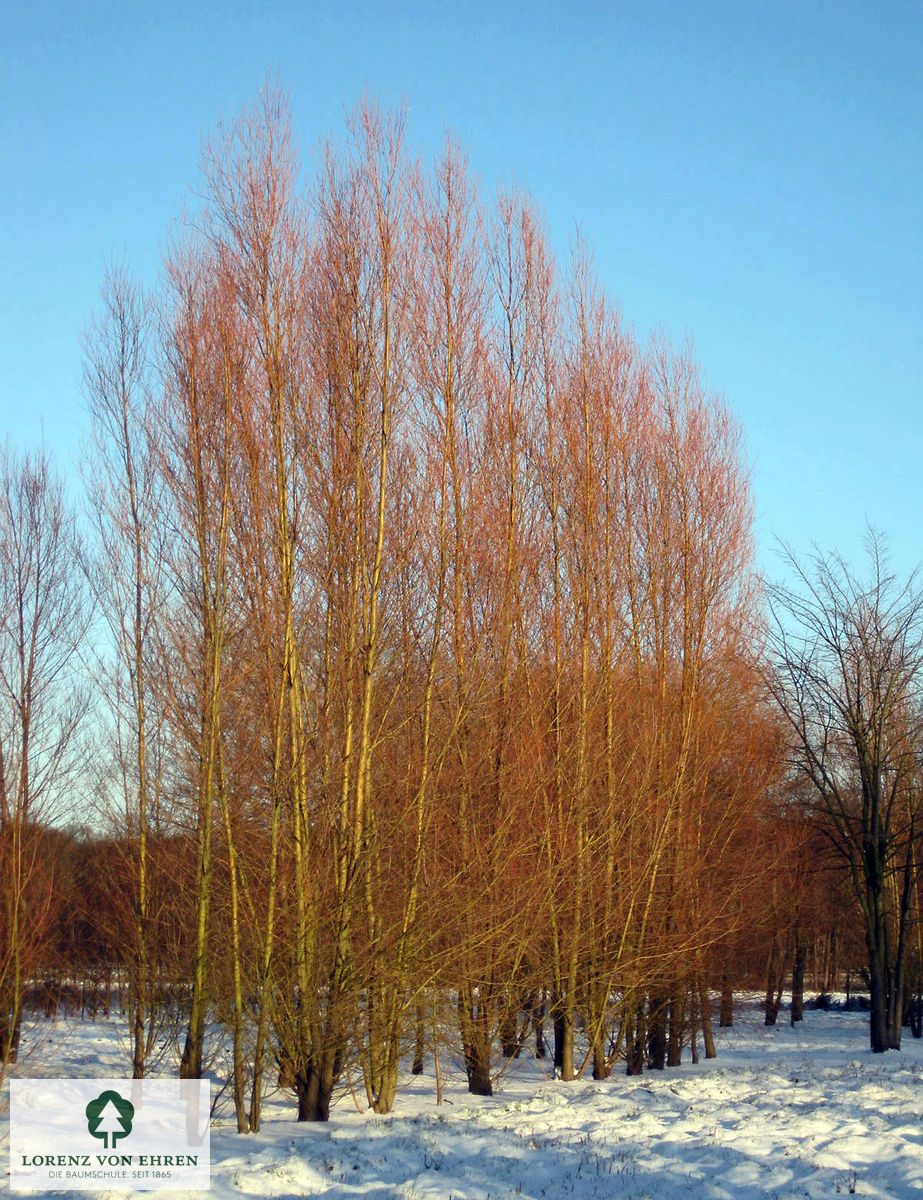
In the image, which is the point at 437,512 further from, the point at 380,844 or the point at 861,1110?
the point at 861,1110

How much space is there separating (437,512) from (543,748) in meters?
3.69

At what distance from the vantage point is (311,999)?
866 centimetres

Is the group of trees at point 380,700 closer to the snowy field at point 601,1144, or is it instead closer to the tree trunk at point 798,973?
the snowy field at point 601,1144

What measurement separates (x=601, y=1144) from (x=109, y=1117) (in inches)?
193

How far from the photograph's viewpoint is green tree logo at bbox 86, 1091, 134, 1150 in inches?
345

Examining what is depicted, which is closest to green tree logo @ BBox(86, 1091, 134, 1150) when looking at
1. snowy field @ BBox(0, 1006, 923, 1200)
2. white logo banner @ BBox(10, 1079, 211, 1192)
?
white logo banner @ BBox(10, 1079, 211, 1192)

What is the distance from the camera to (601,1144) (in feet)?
26.9

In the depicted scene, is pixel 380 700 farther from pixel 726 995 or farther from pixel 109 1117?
pixel 726 995

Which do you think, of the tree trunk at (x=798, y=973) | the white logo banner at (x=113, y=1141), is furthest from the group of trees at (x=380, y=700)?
the tree trunk at (x=798, y=973)

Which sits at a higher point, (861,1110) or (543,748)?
(543,748)

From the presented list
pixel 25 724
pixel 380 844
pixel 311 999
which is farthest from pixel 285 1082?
pixel 25 724

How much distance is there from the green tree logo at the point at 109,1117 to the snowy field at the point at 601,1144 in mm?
759

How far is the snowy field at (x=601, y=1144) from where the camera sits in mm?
6875

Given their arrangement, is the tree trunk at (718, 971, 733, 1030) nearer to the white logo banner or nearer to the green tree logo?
the white logo banner
